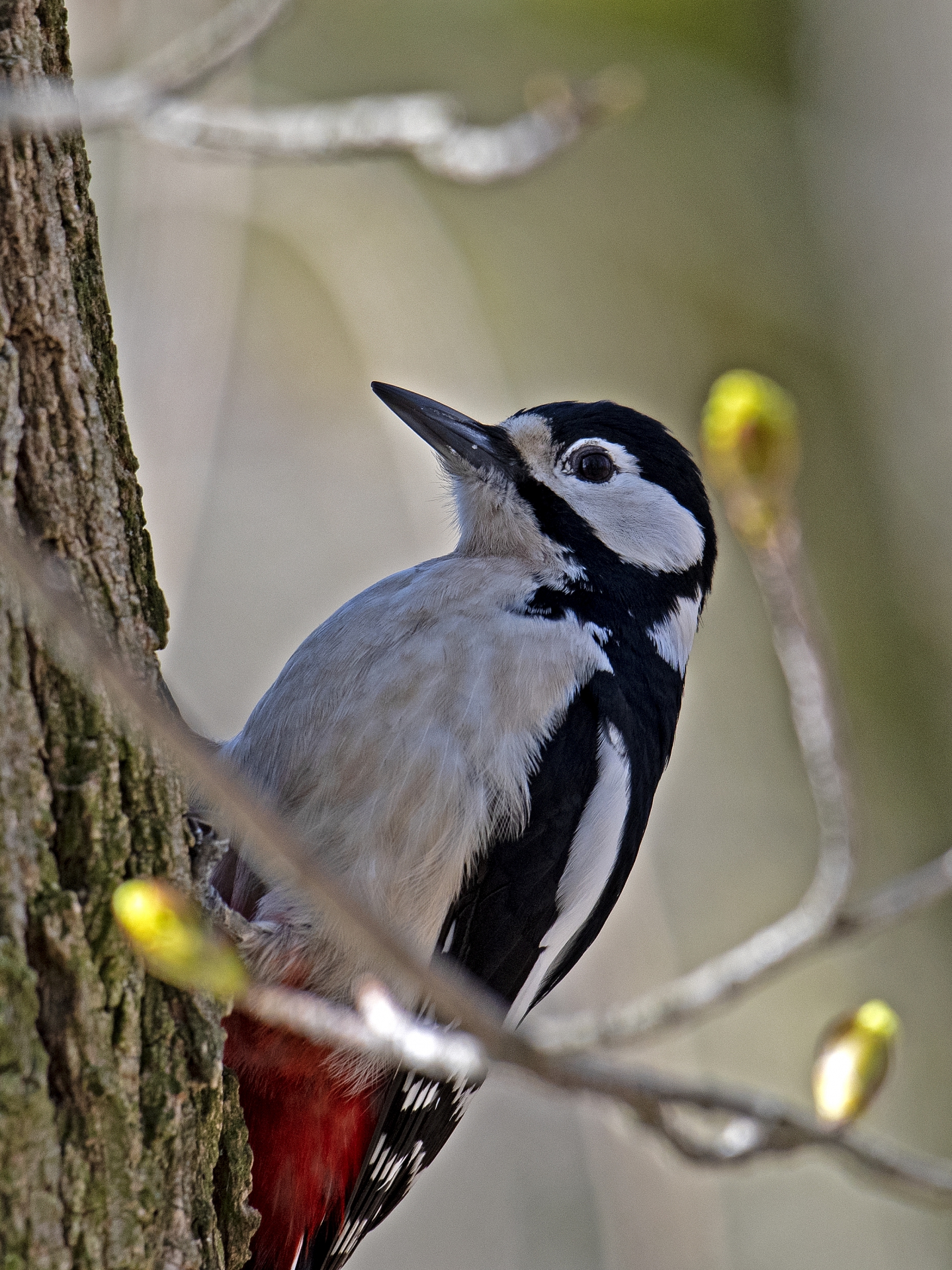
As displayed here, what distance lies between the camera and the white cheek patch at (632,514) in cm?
327

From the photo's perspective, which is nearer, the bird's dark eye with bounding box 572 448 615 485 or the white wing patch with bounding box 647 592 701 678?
the white wing patch with bounding box 647 592 701 678

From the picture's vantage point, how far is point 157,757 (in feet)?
6.04

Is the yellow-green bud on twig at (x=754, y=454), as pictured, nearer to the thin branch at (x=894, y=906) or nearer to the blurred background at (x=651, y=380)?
the thin branch at (x=894, y=906)

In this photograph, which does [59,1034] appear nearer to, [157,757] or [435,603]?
[157,757]

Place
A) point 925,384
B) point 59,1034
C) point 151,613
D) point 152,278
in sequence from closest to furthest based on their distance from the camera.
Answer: point 59,1034, point 151,613, point 152,278, point 925,384

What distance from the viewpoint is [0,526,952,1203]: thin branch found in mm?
1006

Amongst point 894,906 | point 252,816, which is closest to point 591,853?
point 894,906

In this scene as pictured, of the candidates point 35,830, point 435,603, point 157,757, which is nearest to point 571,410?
point 435,603

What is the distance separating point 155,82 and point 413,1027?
1862 mm

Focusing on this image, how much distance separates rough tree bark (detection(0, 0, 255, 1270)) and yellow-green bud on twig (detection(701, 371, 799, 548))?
0.82 meters

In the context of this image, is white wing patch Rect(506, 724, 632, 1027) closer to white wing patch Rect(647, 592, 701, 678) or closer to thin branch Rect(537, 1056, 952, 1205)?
white wing patch Rect(647, 592, 701, 678)

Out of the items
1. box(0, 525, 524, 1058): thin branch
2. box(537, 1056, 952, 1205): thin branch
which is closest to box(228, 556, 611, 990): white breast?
box(537, 1056, 952, 1205): thin branch

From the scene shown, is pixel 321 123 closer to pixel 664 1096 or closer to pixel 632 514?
pixel 632 514

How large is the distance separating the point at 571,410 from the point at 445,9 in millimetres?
6336
